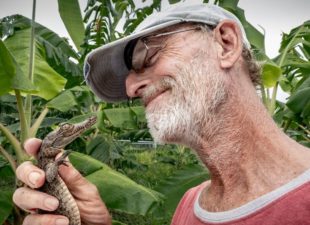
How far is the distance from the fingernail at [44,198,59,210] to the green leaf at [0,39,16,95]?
1294 mm

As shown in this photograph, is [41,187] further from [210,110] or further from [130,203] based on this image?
[130,203]

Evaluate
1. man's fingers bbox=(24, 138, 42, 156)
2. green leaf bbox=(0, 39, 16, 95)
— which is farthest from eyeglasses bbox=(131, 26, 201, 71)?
green leaf bbox=(0, 39, 16, 95)

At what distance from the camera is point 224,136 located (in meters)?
1.45

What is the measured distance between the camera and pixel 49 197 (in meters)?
1.55

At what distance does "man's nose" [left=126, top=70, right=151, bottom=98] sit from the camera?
153 centimetres

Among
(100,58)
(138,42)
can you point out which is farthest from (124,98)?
(138,42)

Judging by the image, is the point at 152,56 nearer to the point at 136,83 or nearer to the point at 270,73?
the point at 136,83

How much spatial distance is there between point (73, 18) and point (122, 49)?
10.9 ft

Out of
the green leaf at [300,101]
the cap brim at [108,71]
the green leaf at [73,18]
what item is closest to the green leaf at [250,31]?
the green leaf at [300,101]

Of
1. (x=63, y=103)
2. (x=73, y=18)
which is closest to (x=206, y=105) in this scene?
(x=63, y=103)

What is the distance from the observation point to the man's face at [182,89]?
4.74 feet

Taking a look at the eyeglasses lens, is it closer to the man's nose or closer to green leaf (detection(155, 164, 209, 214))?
the man's nose

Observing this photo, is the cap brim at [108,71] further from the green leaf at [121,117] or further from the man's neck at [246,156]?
the green leaf at [121,117]

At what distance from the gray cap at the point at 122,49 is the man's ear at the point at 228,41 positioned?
0.09 feet
